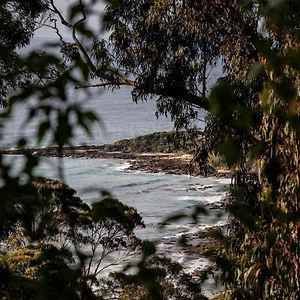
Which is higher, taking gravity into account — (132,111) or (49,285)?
(132,111)

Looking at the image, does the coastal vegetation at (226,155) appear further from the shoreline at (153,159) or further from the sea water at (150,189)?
the shoreline at (153,159)

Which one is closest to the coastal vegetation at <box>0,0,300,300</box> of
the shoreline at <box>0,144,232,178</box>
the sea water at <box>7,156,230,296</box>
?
the sea water at <box>7,156,230,296</box>

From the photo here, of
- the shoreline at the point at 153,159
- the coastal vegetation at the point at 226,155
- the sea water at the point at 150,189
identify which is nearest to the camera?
the coastal vegetation at the point at 226,155

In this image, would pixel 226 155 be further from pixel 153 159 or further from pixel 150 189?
pixel 153 159

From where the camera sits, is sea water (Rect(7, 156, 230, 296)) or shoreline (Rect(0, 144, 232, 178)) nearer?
sea water (Rect(7, 156, 230, 296))

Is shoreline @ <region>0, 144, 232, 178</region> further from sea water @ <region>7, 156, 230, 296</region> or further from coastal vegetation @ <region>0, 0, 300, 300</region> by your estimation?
coastal vegetation @ <region>0, 0, 300, 300</region>

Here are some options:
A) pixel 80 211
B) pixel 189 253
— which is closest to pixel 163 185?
pixel 189 253

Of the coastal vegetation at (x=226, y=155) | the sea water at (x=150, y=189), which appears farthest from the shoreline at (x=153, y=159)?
the coastal vegetation at (x=226, y=155)

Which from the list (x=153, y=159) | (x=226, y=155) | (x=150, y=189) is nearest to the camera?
(x=226, y=155)

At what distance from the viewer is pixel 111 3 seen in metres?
0.99

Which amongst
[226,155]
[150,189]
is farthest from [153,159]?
[226,155]

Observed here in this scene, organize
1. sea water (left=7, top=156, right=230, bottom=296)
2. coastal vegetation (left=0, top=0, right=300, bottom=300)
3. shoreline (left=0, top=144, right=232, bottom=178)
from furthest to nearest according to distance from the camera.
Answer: shoreline (left=0, top=144, right=232, bottom=178) < sea water (left=7, top=156, right=230, bottom=296) < coastal vegetation (left=0, top=0, right=300, bottom=300)

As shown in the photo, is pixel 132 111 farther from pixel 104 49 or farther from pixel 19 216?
pixel 19 216

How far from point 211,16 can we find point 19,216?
6.55 m
